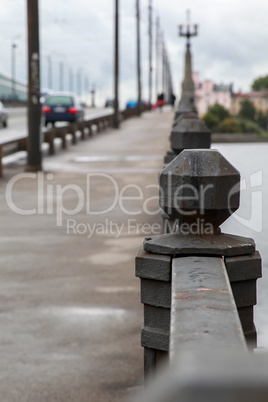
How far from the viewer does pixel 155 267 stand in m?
3.15

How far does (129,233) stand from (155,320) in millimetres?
6860

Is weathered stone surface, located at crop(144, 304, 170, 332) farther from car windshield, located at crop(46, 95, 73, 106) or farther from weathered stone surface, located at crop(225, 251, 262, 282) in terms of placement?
car windshield, located at crop(46, 95, 73, 106)

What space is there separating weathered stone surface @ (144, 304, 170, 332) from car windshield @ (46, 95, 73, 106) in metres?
33.6

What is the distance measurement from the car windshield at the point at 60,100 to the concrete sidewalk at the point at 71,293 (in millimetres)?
21490

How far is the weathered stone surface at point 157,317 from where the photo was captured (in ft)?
10.9

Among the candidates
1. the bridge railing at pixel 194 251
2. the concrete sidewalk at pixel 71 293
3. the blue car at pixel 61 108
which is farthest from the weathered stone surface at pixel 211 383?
the blue car at pixel 61 108

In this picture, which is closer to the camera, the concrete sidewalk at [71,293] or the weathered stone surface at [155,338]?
the weathered stone surface at [155,338]

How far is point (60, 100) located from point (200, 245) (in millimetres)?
34401

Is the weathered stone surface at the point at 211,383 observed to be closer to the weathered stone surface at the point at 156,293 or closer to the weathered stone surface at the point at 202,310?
the weathered stone surface at the point at 202,310

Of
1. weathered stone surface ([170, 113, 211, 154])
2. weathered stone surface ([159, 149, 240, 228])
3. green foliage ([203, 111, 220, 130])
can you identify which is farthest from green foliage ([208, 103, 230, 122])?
weathered stone surface ([159, 149, 240, 228])

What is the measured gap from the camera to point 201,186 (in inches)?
113

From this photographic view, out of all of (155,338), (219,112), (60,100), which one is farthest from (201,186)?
(219,112)

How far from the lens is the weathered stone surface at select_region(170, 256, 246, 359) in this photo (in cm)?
164

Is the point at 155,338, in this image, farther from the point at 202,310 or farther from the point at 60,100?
the point at 60,100
